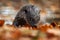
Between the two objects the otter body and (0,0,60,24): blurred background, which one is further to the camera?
(0,0,60,24): blurred background

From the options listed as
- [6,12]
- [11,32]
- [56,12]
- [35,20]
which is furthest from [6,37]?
[56,12]

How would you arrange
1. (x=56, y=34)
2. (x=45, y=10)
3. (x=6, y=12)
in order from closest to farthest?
1. (x=56, y=34)
2. (x=6, y=12)
3. (x=45, y=10)

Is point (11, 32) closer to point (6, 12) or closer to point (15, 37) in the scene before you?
point (15, 37)

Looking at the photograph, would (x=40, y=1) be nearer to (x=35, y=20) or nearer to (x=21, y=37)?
(x=35, y=20)

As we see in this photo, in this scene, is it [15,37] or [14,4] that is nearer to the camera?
[15,37]

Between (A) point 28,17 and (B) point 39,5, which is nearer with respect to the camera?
(A) point 28,17

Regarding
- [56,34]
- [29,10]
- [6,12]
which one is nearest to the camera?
[56,34]

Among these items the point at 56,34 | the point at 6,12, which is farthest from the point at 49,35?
the point at 6,12

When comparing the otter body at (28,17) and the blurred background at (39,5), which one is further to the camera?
the blurred background at (39,5)

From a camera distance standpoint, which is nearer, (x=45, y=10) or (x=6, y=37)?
(x=6, y=37)
